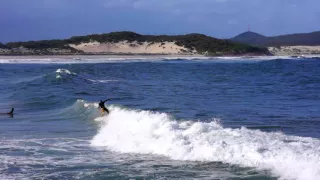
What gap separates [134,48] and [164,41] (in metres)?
6.83

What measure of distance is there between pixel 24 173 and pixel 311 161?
5946 millimetres

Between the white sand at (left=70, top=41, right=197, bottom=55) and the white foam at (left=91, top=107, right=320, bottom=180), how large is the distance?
100086 millimetres

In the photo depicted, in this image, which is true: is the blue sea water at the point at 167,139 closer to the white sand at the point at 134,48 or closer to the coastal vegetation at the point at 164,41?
the coastal vegetation at the point at 164,41

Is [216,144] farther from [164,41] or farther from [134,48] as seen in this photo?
[164,41]

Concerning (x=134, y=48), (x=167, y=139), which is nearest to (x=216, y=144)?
(x=167, y=139)

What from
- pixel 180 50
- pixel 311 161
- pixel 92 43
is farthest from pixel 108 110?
pixel 92 43

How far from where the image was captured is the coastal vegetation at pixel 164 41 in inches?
4633

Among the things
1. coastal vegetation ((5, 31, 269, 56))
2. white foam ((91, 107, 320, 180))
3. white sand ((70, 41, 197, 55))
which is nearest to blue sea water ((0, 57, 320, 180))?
white foam ((91, 107, 320, 180))

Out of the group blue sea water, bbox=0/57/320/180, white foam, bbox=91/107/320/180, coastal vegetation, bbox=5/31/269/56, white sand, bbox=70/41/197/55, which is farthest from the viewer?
white sand, bbox=70/41/197/55

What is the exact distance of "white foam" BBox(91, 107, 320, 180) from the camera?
11.9 metres

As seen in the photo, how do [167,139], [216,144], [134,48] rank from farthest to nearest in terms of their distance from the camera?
[134,48]
[167,139]
[216,144]

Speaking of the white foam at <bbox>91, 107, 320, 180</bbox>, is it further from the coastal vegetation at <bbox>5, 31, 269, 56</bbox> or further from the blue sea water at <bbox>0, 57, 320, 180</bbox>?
the coastal vegetation at <bbox>5, 31, 269, 56</bbox>

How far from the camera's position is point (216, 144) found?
547 inches

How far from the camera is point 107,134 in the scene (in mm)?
17500
